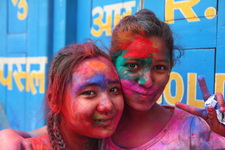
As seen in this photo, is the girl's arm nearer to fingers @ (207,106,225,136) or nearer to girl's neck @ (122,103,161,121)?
girl's neck @ (122,103,161,121)

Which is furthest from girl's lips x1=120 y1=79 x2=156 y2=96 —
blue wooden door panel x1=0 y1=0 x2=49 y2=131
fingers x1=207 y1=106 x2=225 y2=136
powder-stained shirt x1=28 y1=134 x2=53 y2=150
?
blue wooden door panel x1=0 y1=0 x2=49 y2=131

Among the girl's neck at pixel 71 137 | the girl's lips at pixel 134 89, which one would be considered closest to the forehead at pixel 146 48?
the girl's lips at pixel 134 89

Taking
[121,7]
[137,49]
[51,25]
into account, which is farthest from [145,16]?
[51,25]

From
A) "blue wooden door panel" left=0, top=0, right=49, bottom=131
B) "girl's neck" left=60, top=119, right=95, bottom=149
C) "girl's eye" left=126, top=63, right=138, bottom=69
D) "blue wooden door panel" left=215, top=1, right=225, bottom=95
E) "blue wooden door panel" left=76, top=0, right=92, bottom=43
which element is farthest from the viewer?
"blue wooden door panel" left=0, top=0, right=49, bottom=131

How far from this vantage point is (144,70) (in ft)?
4.25

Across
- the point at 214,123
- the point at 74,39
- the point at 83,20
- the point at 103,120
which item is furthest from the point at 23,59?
the point at 214,123

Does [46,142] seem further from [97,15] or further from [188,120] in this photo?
[97,15]

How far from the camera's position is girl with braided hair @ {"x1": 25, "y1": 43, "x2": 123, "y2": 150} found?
4.13 feet

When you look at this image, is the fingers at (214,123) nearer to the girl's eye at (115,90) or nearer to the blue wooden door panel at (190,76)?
the girl's eye at (115,90)

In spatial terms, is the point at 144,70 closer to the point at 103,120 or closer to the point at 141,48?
the point at 141,48

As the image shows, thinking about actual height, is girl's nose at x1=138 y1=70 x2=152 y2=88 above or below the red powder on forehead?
below

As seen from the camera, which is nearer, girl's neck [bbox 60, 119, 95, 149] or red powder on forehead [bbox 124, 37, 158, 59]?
red powder on forehead [bbox 124, 37, 158, 59]

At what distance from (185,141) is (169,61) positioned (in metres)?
0.39

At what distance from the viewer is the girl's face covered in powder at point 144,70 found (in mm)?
1299
